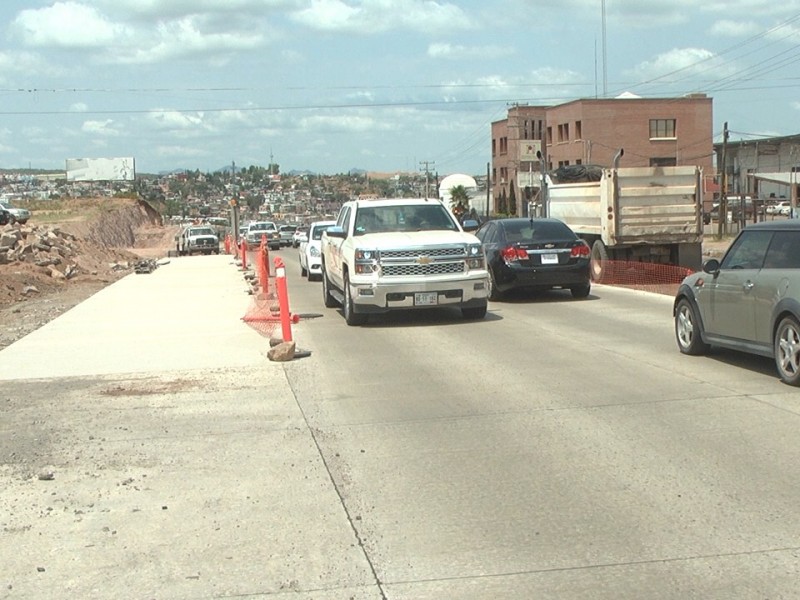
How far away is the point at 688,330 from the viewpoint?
12414 millimetres

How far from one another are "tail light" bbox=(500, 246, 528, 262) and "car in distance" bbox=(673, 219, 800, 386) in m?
7.31

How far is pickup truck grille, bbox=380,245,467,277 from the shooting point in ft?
53.3

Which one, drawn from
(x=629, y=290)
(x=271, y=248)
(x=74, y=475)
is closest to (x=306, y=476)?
(x=74, y=475)

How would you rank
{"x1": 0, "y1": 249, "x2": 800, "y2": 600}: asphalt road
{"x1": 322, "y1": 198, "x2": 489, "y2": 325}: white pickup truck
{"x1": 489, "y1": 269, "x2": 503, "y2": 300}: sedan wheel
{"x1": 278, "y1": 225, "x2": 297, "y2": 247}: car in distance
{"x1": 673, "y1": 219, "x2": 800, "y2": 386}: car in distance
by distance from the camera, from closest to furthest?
{"x1": 0, "y1": 249, "x2": 800, "y2": 600}: asphalt road
{"x1": 673, "y1": 219, "x2": 800, "y2": 386}: car in distance
{"x1": 322, "y1": 198, "x2": 489, "y2": 325}: white pickup truck
{"x1": 489, "y1": 269, "x2": 503, "y2": 300}: sedan wheel
{"x1": 278, "y1": 225, "x2": 297, "y2": 247}: car in distance

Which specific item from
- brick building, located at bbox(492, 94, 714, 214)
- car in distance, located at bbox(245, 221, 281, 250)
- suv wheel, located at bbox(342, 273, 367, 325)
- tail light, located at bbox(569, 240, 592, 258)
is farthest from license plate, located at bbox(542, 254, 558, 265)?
brick building, located at bbox(492, 94, 714, 214)

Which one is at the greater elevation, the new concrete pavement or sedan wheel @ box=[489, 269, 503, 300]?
sedan wheel @ box=[489, 269, 503, 300]

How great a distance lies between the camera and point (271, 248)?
6631cm

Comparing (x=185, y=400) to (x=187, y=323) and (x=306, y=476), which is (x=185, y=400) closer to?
(x=306, y=476)

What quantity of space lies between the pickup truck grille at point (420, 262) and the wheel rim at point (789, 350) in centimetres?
686

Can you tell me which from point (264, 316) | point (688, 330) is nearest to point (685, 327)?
point (688, 330)

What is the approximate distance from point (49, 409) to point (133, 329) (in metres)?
7.17

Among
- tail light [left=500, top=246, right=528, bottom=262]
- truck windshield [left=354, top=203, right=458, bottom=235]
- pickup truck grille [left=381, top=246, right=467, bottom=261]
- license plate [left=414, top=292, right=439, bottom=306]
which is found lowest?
license plate [left=414, top=292, right=439, bottom=306]

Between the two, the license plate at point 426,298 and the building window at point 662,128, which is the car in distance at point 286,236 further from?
the license plate at point 426,298

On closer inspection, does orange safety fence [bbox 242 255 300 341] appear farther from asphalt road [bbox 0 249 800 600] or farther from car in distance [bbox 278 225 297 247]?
car in distance [bbox 278 225 297 247]
